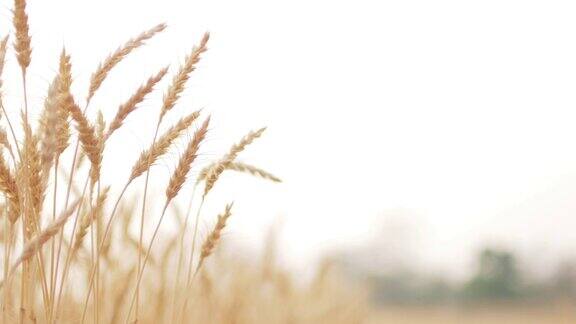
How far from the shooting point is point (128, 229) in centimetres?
398

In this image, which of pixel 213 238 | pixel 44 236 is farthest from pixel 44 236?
pixel 213 238

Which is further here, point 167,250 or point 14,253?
point 167,250

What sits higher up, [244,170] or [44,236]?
[244,170]

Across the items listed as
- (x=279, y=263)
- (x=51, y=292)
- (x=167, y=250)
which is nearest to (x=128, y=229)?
(x=167, y=250)

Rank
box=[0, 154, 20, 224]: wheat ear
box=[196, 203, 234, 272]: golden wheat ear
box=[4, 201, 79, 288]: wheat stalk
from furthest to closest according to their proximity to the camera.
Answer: box=[196, 203, 234, 272]: golden wheat ear → box=[0, 154, 20, 224]: wheat ear → box=[4, 201, 79, 288]: wheat stalk

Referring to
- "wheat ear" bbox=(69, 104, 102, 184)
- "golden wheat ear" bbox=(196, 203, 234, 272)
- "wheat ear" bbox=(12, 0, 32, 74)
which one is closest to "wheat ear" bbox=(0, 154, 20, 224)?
"wheat ear" bbox=(69, 104, 102, 184)

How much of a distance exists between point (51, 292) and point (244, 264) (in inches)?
104

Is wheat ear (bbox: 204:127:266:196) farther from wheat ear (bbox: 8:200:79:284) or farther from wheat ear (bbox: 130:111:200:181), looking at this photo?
wheat ear (bbox: 8:200:79:284)

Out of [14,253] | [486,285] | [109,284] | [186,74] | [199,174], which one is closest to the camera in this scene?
[186,74]

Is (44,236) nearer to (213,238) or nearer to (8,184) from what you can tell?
(8,184)

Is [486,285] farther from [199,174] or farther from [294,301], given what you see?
[199,174]

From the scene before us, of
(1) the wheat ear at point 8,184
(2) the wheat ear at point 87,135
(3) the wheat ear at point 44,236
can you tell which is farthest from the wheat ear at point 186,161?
(3) the wheat ear at point 44,236

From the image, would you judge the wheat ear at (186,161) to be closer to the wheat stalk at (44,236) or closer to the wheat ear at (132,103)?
the wheat ear at (132,103)

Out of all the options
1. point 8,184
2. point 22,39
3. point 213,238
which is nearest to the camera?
point 8,184
